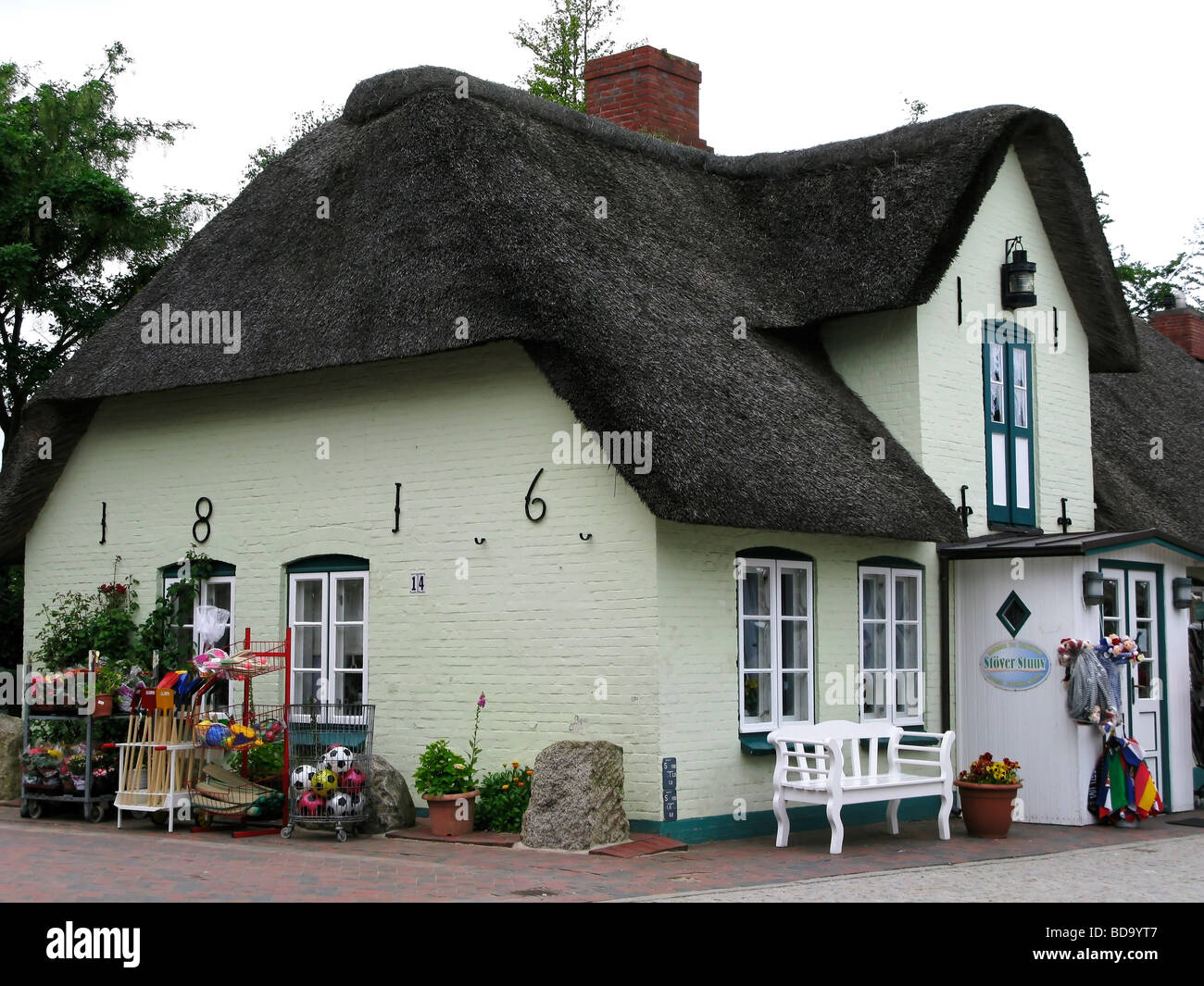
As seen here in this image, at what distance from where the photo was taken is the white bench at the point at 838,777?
1177 centimetres

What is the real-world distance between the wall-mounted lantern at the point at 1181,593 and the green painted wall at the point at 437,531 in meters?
6.40

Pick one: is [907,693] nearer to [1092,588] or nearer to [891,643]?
[891,643]

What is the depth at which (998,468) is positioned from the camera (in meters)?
15.8

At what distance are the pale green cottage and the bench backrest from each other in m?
0.38

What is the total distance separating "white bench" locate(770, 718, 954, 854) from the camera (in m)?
11.8

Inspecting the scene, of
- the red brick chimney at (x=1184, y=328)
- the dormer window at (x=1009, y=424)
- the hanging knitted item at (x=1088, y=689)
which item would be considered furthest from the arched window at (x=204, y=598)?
the red brick chimney at (x=1184, y=328)

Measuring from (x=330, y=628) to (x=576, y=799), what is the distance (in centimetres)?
355

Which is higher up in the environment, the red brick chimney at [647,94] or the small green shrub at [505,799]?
the red brick chimney at [647,94]

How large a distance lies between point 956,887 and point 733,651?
3253mm

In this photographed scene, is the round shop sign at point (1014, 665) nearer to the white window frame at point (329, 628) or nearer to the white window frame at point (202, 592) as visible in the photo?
the white window frame at point (329, 628)

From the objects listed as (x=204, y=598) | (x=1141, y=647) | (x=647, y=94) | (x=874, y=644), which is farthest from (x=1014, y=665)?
(x=647, y=94)

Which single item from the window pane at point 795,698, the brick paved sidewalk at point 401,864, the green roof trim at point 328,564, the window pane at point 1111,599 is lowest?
the brick paved sidewalk at point 401,864
